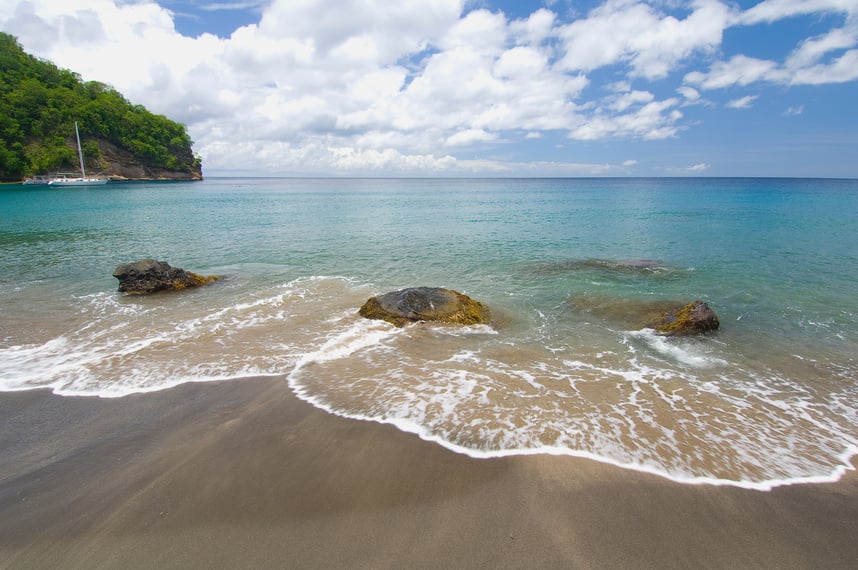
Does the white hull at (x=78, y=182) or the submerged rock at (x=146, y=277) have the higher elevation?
the white hull at (x=78, y=182)

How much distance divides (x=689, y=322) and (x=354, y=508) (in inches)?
423

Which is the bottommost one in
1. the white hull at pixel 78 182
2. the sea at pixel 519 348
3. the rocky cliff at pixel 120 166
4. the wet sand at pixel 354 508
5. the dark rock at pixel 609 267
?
the wet sand at pixel 354 508

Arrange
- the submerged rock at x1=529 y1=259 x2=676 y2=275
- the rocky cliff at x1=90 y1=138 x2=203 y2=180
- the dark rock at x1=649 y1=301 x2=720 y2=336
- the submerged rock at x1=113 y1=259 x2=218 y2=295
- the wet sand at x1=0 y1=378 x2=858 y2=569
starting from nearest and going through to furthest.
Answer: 1. the wet sand at x1=0 y1=378 x2=858 y2=569
2. the dark rock at x1=649 y1=301 x2=720 y2=336
3. the submerged rock at x1=113 y1=259 x2=218 y2=295
4. the submerged rock at x1=529 y1=259 x2=676 y2=275
5. the rocky cliff at x1=90 y1=138 x2=203 y2=180

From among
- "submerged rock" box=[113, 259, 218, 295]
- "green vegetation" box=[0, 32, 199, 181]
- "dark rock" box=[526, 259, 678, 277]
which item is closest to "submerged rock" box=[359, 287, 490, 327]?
"dark rock" box=[526, 259, 678, 277]

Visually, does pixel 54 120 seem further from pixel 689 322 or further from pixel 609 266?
pixel 689 322

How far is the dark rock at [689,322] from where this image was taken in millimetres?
11156

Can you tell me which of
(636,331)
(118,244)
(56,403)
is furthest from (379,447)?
(118,244)

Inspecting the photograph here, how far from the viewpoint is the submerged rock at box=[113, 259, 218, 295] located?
1494 centimetres

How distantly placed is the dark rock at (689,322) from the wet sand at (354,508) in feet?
19.2

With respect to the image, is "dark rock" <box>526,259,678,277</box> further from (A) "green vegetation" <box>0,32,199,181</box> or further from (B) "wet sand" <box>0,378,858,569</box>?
(A) "green vegetation" <box>0,32,199,181</box>

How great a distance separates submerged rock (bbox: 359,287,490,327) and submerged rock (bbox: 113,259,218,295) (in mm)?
8530

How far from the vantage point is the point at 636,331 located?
37.8 feet

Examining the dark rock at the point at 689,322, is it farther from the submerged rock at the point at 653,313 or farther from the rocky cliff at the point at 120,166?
the rocky cliff at the point at 120,166

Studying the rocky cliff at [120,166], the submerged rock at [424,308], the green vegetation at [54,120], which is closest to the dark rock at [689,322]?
the submerged rock at [424,308]
